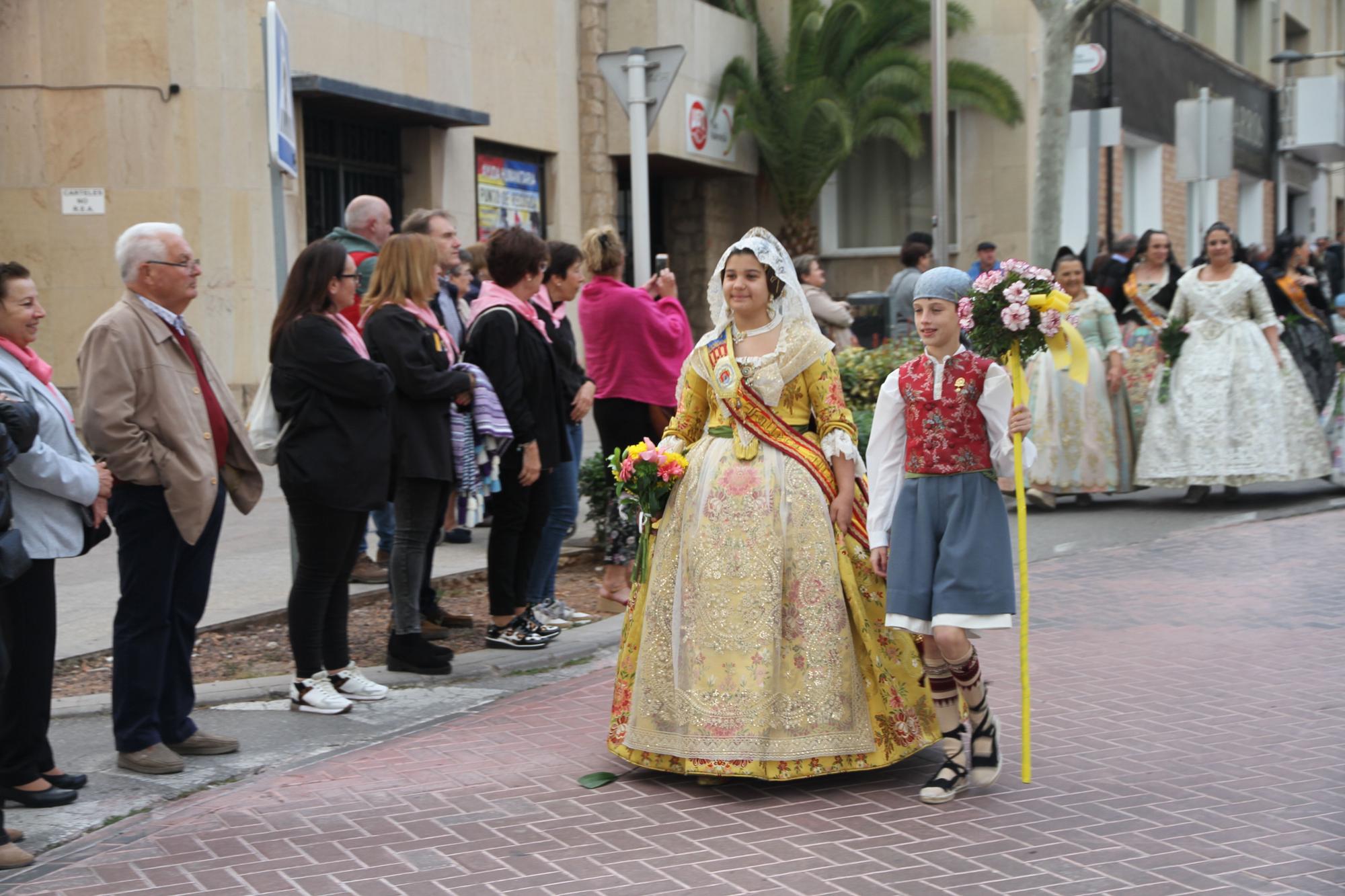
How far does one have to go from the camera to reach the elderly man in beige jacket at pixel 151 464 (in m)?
5.58

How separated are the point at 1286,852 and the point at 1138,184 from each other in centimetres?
2622

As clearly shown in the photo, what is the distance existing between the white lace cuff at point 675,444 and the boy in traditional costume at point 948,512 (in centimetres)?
84

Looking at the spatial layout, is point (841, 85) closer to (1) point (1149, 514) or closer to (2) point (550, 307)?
(1) point (1149, 514)

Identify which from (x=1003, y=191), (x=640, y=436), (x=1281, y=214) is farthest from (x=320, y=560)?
(x=1281, y=214)

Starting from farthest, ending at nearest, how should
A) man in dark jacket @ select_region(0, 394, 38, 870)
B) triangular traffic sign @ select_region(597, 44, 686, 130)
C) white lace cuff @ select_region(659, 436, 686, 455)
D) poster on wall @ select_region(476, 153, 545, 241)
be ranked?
poster on wall @ select_region(476, 153, 545, 241)
triangular traffic sign @ select_region(597, 44, 686, 130)
white lace cuff @ select_region(659, 436, 686, 455)
man in dark jacket @ select_region(0, 394, 38, 870)

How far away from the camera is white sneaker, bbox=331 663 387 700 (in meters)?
6.82

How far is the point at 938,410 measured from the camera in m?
5.32

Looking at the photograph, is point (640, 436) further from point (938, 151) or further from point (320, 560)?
point (938, 151)

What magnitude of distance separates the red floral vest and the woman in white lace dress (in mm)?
7029

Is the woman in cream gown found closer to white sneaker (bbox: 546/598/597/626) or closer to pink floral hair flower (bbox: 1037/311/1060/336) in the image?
white sneaker (bbox: 546/598/597/626)

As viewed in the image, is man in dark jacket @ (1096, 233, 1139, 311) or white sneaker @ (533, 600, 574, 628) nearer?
white sneaker @ (533, 600, 574, 628)

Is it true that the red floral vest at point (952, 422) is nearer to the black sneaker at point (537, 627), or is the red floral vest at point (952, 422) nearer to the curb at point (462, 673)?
the curb at point (462, 673)

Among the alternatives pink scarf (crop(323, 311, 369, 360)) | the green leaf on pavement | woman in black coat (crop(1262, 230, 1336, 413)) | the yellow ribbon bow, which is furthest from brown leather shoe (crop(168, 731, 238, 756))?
woman in black coat (crop(1262, 230, 1336, 413))

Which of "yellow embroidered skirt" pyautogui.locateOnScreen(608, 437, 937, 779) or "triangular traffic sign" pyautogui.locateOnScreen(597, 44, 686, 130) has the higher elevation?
"triangular traffic sign" pyautogui.locateOnScreen(597, 44, 686, 130)
